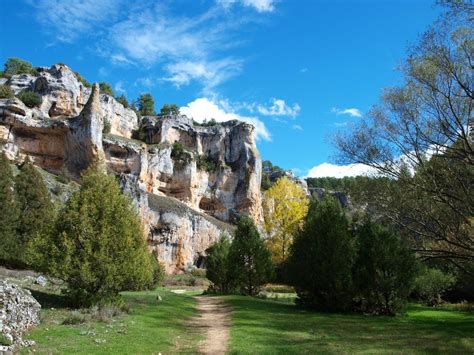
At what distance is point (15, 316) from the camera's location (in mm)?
11234

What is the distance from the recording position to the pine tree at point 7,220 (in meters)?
30.5

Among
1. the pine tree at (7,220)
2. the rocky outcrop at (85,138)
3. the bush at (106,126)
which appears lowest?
the pine tree at (7,220)

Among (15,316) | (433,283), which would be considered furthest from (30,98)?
(433,283)

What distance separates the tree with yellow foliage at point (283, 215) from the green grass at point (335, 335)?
26.6 m

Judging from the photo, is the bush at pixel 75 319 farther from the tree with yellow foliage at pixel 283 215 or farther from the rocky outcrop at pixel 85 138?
the rocky outcrop at pixel 85 138

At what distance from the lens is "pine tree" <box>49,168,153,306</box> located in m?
16.5

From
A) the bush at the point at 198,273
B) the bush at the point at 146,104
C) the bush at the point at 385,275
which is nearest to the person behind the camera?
the bush at the point at 385,275

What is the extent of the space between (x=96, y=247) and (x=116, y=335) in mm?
5793

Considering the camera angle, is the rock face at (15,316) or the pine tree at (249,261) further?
the pine tree at (249,261)

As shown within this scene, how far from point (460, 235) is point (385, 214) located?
3.03m

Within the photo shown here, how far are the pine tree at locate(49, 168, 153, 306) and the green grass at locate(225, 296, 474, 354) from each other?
16.8 ft

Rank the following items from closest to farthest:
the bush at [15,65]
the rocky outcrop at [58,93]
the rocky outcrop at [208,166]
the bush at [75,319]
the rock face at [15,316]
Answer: the rock face at [15,316] < the bush at [75,319] < the rocky outcrop at [58,93] < the rocky outcrop at [208,166] < the bush at [15,65]

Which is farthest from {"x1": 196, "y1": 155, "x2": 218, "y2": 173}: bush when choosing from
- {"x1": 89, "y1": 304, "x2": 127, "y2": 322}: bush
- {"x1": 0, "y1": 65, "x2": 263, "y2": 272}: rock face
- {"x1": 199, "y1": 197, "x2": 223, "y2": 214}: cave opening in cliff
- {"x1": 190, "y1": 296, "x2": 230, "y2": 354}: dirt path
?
{"x1": 89, "y1": 304, "x2": 127, "y2": 322}: bush

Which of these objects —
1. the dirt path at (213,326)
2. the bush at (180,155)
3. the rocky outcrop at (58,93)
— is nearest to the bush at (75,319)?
the dirt path at (213,326)
